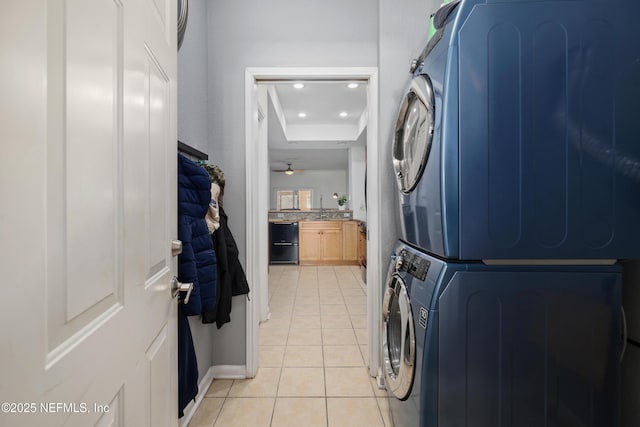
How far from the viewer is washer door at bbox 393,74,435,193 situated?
41.3 inches

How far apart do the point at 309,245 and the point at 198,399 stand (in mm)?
4236

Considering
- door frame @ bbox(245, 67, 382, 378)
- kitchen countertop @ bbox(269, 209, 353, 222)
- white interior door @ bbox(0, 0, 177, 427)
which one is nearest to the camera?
white interior door @ bbox(0, 0, 177, 427)

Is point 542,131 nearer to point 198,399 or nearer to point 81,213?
point 81,213

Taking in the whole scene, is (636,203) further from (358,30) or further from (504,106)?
(358,30)

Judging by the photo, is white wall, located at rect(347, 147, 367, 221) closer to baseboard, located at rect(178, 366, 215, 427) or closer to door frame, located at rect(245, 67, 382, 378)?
door frame, located at rect(245, 67, 382, 378)

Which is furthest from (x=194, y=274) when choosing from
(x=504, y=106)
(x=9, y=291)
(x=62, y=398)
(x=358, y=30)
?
(x=358, y=30)

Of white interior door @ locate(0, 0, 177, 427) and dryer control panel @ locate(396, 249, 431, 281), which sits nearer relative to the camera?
white interior door @ locate(0, 0, 177, 427)

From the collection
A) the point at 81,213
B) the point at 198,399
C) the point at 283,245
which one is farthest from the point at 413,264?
the point at 283,245

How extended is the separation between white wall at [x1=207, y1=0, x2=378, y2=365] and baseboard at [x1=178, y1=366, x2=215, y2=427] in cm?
43

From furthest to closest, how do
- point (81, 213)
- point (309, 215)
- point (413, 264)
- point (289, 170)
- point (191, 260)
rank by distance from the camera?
1. point (289, 170)
2. point (309, 215)
3. point (191, 260)
4. point (413, 264)
5. point (81, 213)

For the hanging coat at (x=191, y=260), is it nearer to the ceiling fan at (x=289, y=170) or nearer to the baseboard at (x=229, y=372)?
the baseboard at (x=229, y=372)

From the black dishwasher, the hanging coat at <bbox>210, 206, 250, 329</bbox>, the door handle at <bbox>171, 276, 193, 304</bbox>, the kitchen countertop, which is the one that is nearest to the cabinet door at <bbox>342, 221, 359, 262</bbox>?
the kitchen countertop

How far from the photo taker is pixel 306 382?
6.23ft

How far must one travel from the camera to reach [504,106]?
93cm
